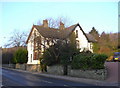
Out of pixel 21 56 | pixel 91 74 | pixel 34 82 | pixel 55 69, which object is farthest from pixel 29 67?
pixel 34 82

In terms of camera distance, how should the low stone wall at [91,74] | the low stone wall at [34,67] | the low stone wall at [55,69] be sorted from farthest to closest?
the low stone wall at [34,67], the low stone wall at [55,69], the low stone wall at [91,74]

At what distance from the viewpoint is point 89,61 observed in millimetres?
19359

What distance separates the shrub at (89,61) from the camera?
18.2 m

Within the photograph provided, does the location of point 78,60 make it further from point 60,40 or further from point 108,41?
point 108,41

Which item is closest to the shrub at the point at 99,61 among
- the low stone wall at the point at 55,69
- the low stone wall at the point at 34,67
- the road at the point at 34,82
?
the road at the point at 34,82

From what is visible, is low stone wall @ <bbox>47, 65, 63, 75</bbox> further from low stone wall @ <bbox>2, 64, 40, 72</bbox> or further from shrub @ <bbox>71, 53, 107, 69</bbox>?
low stone wall @ <bbox>2, 64, 40, 72</bbox>

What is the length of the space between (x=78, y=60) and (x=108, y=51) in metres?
19.6

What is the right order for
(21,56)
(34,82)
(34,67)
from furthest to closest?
1. (21,56)
2. (34,67)
3. (34,82)

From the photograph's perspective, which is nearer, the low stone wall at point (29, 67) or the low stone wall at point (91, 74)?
the low stone wall at point (91, 74)

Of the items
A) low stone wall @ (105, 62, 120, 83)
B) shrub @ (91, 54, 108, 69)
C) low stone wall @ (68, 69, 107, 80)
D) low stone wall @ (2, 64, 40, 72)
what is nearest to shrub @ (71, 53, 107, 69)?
shrub @ (91, 54, 108, 69)

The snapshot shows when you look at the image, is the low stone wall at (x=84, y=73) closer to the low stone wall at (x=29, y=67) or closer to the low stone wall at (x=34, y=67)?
the low stone wall at (x=34, y=67)

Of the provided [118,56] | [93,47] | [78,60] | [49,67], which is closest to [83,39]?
[93,47]

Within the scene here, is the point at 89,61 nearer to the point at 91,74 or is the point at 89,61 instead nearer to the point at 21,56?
the point at 91,74

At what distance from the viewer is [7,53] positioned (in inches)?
2138
